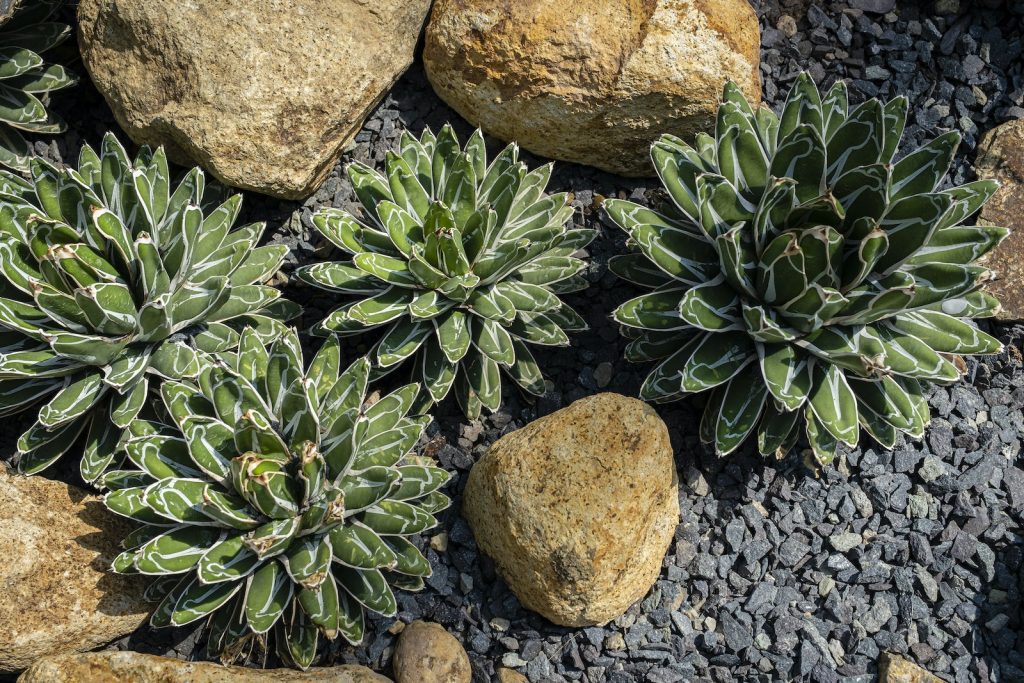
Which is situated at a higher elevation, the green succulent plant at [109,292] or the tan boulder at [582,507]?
the green succulent plant at [109,292]

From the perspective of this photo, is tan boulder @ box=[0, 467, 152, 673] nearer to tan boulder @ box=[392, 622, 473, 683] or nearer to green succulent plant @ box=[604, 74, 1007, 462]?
tan boulder @ box=[392, 622, 473, 683]

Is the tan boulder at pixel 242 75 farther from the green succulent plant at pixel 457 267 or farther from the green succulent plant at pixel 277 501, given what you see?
the green succulent plant at pixel 277 501

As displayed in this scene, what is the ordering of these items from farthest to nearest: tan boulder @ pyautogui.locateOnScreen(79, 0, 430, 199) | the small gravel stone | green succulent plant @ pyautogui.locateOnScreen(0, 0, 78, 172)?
green succulent plant @ pyautogui.locateOnScreen(0, 0, 78, 172), tan boulder @ pyautogui.locateOnScreen(79, 0, 430, 199), the small gravel stone

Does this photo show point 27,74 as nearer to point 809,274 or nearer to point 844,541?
point 809,274

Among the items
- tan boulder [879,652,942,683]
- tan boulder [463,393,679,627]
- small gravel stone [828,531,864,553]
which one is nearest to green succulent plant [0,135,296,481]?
tan boulder [463,393,679,627]

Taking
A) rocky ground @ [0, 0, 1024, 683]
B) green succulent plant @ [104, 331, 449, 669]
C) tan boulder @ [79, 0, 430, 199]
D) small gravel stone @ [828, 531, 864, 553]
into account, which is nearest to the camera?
green succulent plant @ [104, 331, 449, 669]

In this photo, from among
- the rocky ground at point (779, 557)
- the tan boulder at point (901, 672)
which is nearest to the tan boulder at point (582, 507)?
the rocky ground at point (779, 557)
